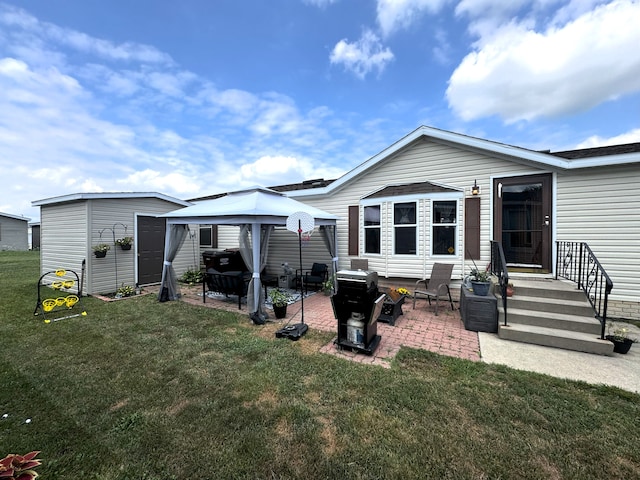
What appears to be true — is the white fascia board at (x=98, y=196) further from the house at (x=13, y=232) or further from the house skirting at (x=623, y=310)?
the house at (x=13, y=232)

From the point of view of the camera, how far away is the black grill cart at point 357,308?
3.67 meters

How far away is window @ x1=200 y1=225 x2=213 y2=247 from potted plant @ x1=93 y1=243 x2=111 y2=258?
3.87 meters

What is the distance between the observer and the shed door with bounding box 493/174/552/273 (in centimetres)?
563

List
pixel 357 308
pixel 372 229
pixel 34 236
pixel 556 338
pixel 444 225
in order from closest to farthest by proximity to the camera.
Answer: pixel 357 308 → pixel 556 338 → pixel 444 225 → pixel 372 229 → pixel 34 236

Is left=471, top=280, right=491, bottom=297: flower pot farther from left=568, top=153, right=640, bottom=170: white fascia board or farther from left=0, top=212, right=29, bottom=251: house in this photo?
left=0, top=212, right=29, bottom=251: house

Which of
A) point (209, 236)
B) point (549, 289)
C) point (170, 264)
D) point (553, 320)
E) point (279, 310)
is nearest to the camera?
point (553, 320)

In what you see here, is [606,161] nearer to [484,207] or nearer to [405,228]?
[484,207]

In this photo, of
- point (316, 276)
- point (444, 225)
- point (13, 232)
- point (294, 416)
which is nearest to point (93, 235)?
point (316, 276)

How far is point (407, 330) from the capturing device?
4.74m

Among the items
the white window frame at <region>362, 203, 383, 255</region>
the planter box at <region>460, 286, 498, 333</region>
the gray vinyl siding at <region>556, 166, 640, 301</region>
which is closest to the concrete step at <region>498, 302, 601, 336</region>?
the planter box at <region>460, 286, 498, 333</region>

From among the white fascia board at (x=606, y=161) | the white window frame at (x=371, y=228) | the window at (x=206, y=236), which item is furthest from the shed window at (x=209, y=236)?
the white fascia board at (x=606, y=161)

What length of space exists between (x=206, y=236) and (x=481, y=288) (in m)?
10.3

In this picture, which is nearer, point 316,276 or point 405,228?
point 405,228

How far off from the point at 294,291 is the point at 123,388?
5.43 meters
